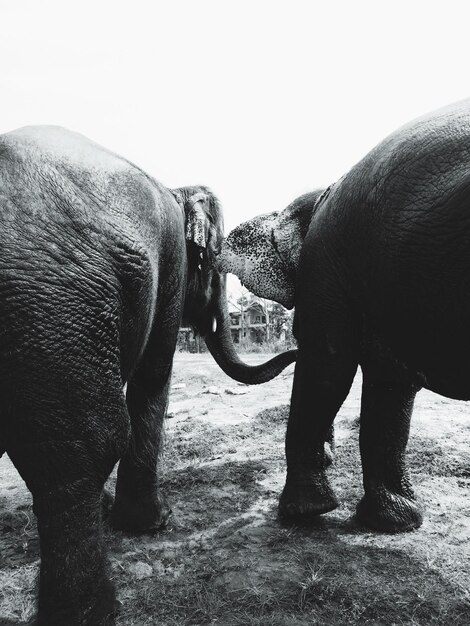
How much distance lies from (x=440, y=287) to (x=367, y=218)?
0.53 m

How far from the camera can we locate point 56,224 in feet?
6.26

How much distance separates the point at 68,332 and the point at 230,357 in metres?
2.77

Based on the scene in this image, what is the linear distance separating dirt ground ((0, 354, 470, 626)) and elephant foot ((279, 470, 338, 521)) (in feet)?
0.33

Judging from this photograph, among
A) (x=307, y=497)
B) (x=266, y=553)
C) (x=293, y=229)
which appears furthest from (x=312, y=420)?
(x=293, y=229)

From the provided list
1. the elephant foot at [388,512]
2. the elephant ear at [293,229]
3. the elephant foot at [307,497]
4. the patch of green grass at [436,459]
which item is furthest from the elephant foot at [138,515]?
the patch of green grass at [436,459]

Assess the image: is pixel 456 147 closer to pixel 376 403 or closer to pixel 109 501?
pixel 376 403

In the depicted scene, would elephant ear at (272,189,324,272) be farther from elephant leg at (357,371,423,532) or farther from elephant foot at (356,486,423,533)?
elephant foot at (356,486,423,533)

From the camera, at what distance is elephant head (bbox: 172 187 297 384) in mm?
3600

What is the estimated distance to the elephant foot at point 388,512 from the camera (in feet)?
9.99

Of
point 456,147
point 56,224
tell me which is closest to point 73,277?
point 56,224

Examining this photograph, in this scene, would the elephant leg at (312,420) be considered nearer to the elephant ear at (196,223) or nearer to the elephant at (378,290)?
the elephant at (378,290)

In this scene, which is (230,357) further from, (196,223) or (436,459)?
(436,459)

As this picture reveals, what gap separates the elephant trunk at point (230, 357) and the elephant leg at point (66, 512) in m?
2.57

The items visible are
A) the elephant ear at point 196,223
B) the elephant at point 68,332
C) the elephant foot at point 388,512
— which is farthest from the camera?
the elephant ear at point 196,223
